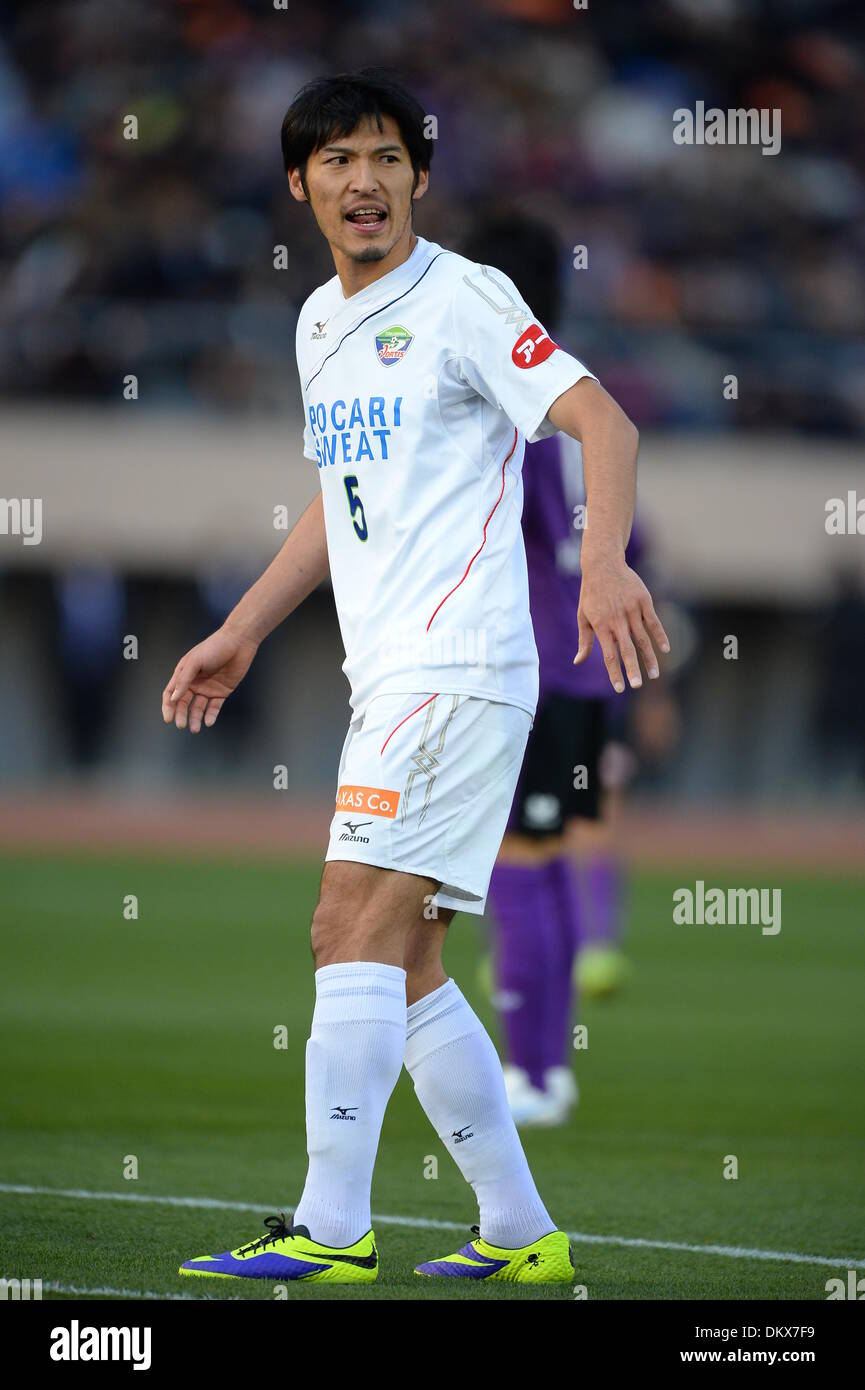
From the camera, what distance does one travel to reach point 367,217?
377 centimetres

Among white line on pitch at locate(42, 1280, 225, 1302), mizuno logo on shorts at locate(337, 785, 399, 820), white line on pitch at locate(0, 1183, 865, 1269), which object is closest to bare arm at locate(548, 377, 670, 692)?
mizuno logo on shorts at locate(337, 785, 399, 820)

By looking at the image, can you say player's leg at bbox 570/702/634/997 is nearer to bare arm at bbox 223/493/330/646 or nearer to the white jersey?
bare arm at bbox 223/493/330/646

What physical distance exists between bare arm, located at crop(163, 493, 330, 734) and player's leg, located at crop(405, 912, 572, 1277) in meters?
0.68

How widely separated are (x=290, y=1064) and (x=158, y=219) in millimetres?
15071

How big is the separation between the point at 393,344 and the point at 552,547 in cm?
220

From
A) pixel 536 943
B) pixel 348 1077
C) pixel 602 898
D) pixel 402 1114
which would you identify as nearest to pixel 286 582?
pixel 348 1077

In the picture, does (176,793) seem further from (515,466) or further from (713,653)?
(515,466)

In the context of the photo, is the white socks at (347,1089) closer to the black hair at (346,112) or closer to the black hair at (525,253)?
the black hair at (346,112)

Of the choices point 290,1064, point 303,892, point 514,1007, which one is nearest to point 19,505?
point 303,892

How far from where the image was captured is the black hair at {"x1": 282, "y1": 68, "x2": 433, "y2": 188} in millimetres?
3740

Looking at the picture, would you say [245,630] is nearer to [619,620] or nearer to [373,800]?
[373,800]

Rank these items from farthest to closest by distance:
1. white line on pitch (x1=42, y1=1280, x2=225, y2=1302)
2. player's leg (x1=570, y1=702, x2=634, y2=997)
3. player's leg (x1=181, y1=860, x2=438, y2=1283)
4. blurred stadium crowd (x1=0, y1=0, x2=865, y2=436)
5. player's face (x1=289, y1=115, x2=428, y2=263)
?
blurred stadium crowd (x1=0, y1=0, x2=865, y2=436) < player's leg (x1=570, y1=702, x2=634, y2=997) < player's face (x1=289, y1=115, x2=428, y2=263) < player's leg (x1=181, y1=860, x2=438, y2=1283) < white line on pitch (x1=42, y1=1280, x2=225, y2=1302)

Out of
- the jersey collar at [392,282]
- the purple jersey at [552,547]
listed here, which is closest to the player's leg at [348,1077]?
the jersey collar at [392,282]

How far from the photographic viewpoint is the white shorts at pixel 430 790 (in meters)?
3.60
